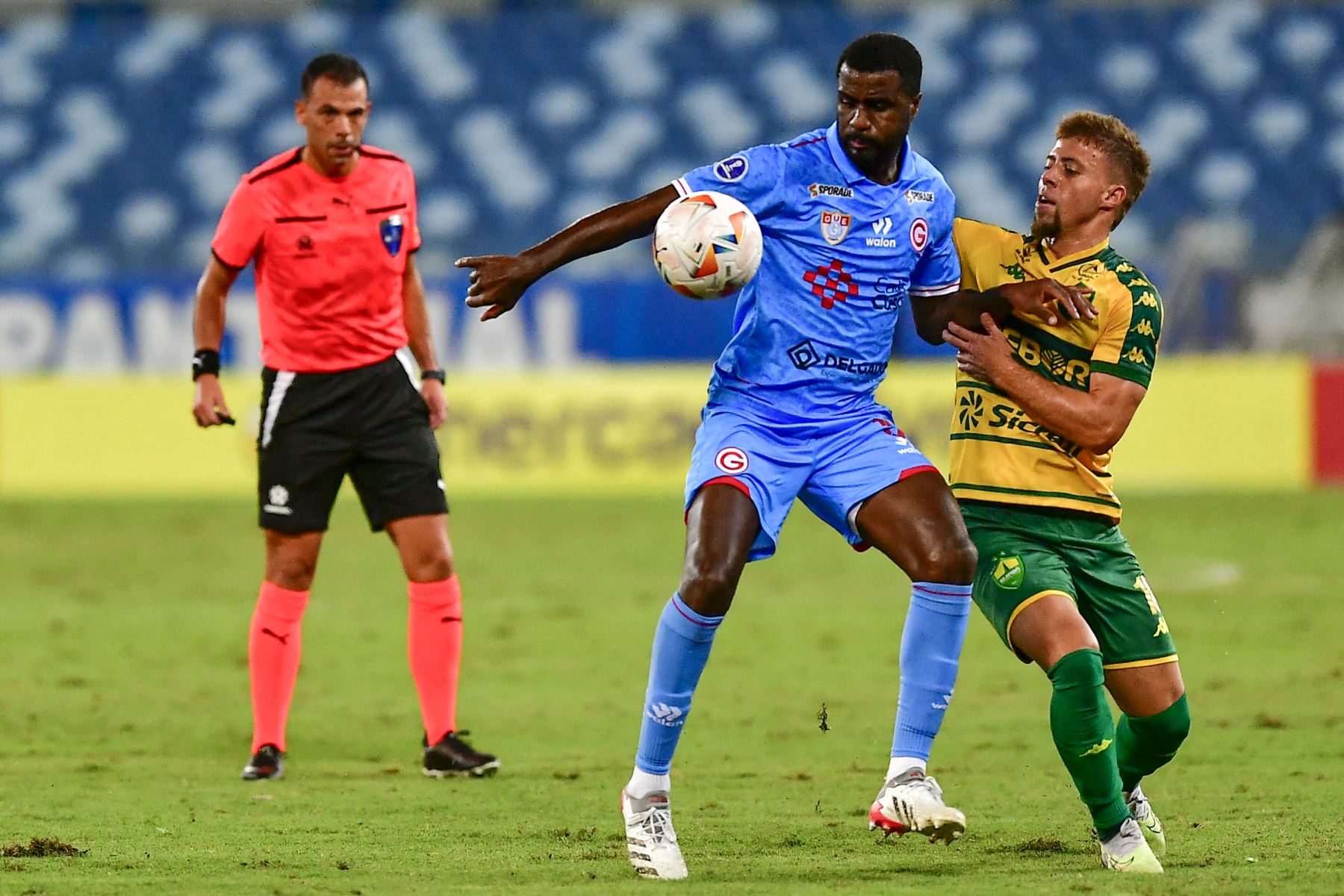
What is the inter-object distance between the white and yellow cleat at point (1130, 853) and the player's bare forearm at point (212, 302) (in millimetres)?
3496

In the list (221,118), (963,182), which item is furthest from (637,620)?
(221,118)

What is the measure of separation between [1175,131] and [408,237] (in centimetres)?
1667

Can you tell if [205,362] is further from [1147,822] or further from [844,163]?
[1147,822]

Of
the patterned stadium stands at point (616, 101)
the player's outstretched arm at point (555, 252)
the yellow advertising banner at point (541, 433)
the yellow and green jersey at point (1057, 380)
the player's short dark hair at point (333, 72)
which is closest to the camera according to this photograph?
the player's outstretched arm at point (555, 252)

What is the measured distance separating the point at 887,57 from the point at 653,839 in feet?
7.15

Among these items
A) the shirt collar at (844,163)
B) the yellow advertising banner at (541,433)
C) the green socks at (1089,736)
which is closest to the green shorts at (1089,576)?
the green socks at (1089,736)

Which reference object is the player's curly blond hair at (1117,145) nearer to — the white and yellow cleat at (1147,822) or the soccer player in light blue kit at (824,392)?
the soccer player in light blue kit at (824,392)

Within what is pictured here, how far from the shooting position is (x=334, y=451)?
21.8ft

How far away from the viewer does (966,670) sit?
28.6 feet

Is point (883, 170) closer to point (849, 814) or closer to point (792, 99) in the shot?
point (849, 814)

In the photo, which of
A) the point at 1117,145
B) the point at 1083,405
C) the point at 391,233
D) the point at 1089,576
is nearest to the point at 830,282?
the point at 1083,405

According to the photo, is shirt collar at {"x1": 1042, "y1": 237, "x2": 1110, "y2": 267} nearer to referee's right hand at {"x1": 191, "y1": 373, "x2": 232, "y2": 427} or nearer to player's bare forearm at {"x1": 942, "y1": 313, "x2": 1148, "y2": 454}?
player's bare forearm at {"x1": 942, "y1": 313, "x2": 1148, "y2": 454}

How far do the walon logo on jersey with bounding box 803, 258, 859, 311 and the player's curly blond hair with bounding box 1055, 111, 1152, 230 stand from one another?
75 cm

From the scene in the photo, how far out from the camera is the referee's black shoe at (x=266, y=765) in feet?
20.8
